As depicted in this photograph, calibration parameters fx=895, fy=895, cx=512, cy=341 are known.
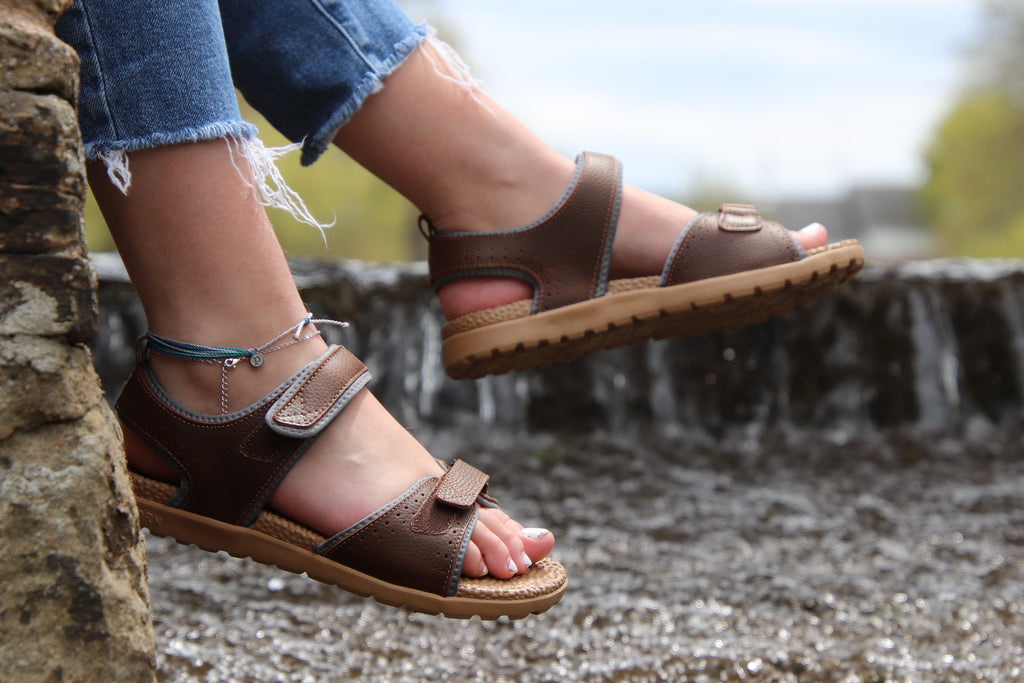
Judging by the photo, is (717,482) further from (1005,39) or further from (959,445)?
(1005,39)

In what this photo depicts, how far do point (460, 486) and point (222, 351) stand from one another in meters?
0.35

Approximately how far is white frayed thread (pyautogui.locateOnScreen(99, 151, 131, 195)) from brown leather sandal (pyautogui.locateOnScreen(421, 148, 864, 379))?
22.3 inches

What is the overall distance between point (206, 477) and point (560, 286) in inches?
24.6

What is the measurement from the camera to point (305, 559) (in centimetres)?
112

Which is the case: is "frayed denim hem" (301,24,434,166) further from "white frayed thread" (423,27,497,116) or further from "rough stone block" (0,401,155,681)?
"rough stone block" (0,401,155,681)

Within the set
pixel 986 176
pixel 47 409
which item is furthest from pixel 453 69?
pixel 986 176

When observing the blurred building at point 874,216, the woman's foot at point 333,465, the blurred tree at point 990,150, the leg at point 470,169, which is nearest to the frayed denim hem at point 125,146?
the woman's foot at point 333,465

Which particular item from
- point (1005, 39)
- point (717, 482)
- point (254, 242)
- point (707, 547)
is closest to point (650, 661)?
point (707, 547)

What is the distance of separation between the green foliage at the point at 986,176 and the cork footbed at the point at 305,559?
2135 cm

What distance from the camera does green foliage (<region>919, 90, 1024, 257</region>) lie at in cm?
2075

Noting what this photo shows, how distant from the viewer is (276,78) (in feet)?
4.11

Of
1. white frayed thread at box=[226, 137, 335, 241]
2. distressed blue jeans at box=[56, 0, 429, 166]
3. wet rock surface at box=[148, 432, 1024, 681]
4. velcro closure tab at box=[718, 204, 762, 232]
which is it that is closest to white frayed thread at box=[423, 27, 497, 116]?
distressed blue jeans at box=[56, 0, 429, 166]

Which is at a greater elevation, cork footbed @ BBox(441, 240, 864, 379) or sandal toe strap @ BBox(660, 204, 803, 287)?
sandal toe strap @ BBox(660, 204, 803, 287)

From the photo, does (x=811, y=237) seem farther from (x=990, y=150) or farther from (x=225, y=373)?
(x=990, y=150)
